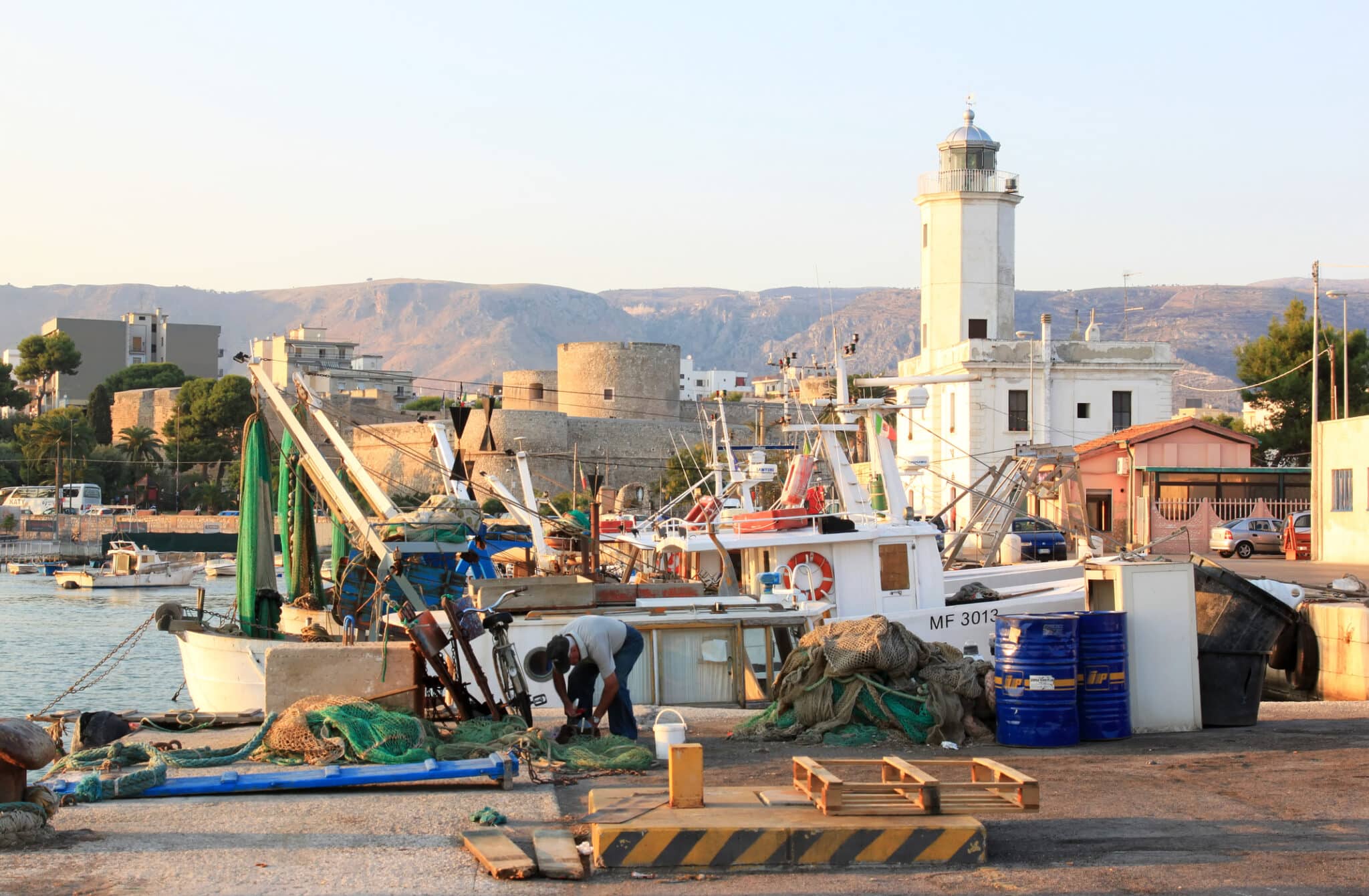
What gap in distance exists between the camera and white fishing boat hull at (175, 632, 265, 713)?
55.1ft

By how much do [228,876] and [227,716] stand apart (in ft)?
18.6

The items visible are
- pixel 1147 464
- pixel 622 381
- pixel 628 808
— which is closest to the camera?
pixel 628 808

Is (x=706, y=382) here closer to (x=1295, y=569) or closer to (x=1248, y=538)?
(x=1248, y=538)

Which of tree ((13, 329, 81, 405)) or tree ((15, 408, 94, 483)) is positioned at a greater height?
tree ((13, 329, 81, 405))

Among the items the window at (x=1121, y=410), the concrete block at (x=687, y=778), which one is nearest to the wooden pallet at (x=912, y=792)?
the concrete block at (x=687, y=778)

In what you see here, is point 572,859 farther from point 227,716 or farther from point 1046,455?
point 1046,455

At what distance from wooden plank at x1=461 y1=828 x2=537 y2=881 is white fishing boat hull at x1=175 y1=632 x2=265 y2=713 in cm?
1021

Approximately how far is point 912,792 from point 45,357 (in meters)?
105

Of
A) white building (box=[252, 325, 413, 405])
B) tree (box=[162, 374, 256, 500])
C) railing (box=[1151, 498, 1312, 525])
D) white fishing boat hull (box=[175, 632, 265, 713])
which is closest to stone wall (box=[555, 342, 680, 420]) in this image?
white building (box=[252, 325, 413, 405])

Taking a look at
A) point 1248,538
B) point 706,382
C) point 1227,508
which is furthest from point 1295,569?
point 706,382

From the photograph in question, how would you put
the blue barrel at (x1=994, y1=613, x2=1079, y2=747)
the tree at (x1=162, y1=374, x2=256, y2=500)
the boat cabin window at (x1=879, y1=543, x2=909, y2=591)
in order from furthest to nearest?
the tree at (x1=162, y1=374, x2=256, y2=500) → the boat cabin window at (x1=879, y1=543, x2=909, y2=591) → the blue barrel at (x1=994, y1=613, x2=1079, y2=747)

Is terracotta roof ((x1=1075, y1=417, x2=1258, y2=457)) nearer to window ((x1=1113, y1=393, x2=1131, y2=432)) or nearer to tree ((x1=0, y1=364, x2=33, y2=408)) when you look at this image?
window ((x1=1113, y1=393, x2=1131, y2=432))

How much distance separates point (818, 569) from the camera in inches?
664

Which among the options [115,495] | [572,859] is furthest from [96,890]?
[115,495]
